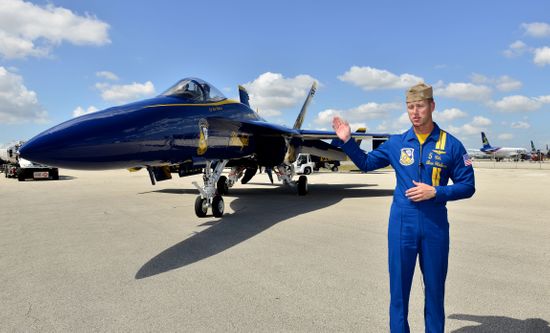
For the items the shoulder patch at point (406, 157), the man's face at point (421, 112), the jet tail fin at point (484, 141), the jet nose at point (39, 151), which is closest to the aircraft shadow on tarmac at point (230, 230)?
the jet nose at point (39, 151)

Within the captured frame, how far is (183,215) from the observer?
29.0 feet

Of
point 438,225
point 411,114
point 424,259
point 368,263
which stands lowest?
point 368,263

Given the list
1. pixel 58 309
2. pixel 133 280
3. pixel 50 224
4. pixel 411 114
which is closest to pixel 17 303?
pixel 58 309

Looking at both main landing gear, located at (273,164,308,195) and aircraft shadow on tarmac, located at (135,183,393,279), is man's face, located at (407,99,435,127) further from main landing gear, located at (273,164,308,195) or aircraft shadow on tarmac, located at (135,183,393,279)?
main landing gear, located at (273,164,308,195)

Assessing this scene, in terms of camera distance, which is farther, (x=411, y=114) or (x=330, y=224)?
(x=330, y=224)

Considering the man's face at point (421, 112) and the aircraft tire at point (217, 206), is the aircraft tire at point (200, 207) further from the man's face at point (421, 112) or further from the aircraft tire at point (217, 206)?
the man's face at point (421, 112)

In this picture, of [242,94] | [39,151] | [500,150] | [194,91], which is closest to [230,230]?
[194,91]

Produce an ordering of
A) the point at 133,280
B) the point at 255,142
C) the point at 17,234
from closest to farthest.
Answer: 1. the point at 133,280
2. the point at 17,234
3. the point at 255,142

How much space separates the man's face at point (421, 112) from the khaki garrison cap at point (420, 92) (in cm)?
3

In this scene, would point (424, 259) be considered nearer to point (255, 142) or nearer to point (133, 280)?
point (133, 280)

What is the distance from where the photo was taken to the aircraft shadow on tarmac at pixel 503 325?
2906 mm

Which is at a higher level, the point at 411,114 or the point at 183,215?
the point at 411,114

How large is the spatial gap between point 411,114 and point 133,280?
11.2 feet

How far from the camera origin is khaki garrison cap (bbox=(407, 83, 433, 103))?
2.46 metres
